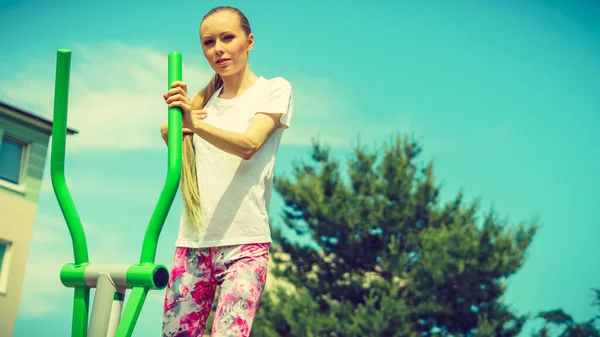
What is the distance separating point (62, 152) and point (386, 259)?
1457cm

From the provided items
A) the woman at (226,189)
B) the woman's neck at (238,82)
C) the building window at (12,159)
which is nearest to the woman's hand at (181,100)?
the woman at (226,189)

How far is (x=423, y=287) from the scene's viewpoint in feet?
51.1

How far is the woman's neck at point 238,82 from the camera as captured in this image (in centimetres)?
223

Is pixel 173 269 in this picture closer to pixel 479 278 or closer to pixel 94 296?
pixel 94 296

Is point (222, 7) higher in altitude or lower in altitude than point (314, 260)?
lower

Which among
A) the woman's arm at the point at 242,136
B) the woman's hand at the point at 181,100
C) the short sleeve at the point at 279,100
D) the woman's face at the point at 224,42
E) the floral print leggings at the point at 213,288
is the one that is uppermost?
the woman's face at the point at 224,42

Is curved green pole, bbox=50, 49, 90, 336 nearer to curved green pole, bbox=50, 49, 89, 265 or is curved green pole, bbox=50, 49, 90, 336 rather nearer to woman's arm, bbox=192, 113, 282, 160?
curved green pole, bbox=50, 49, 89, 265

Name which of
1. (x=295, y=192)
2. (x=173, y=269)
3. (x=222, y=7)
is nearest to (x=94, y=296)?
(x=173, y=269)

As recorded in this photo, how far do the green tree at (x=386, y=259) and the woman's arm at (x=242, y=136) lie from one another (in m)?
13.1

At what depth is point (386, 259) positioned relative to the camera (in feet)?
52.8

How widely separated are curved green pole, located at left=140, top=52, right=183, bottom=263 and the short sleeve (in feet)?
0.96

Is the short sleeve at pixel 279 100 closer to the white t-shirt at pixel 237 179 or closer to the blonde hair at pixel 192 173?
the white t-shirt at pixel 237 179

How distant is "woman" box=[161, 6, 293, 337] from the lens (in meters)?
1.96

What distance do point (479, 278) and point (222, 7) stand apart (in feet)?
47.0
